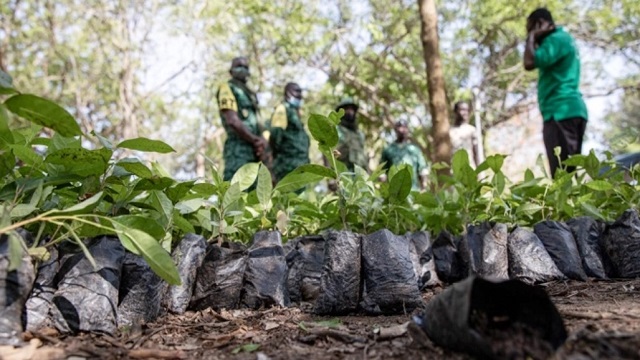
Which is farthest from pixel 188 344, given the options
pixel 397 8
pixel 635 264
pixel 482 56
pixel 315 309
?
pixel 482 56

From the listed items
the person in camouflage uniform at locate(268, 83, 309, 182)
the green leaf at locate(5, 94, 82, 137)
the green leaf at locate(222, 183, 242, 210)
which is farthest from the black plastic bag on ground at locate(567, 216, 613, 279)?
the person in camouflage uniform at locate(268, 83, 309, 182)

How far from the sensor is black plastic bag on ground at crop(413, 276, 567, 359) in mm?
841

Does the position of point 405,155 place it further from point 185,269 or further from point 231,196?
point 185,269

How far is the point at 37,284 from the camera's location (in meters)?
1.22

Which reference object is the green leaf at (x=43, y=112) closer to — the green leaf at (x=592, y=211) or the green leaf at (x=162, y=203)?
the green leaf at (x=162, y=203)

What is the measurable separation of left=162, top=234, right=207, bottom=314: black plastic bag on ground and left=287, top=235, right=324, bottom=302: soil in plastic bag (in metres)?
0.35

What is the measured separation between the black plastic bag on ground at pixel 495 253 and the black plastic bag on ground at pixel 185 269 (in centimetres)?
102

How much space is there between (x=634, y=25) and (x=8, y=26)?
1320 centimetres

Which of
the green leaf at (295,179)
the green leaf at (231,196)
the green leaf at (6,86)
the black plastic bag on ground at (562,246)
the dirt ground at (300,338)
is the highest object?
the green leaf at (6,86)

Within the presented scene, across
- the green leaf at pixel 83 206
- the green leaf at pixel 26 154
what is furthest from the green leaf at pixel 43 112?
the green leaf at pixel 26 154

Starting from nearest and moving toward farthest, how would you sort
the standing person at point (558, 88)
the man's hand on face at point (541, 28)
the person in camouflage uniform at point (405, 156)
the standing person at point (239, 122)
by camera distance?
the standing person at point (558, 88) → the man's hand on face at point (541, 28) → the standing person at point (239, 122) → the person in camouflage uniform at point (405, 156)

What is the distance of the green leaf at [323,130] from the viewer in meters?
1.52

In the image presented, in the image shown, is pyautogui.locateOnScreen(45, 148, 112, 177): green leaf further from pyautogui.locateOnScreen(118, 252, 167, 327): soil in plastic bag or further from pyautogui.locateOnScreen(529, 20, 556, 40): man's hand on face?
pyautogui.locateOnScreen(529, 20, 556, 40): man's hand on face

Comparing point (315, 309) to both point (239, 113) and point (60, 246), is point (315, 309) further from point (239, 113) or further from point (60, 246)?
point (239, 113)
